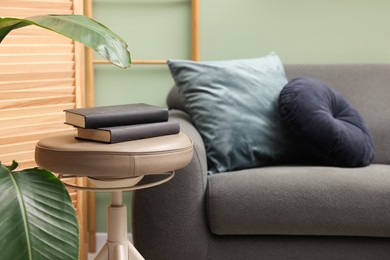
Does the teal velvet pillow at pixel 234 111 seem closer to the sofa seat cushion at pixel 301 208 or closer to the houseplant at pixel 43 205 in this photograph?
the sofa seat cushion at pixel 301 208

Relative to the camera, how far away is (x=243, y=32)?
284 centimetres

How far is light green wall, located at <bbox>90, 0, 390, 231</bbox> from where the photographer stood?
2820mm

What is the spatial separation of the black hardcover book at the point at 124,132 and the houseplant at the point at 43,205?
568mm

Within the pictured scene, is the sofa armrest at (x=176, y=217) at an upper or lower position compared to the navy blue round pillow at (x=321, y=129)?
lower

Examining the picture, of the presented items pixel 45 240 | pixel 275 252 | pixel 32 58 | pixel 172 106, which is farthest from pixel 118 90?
pixel 45 240

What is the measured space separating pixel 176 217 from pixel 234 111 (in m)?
0.49

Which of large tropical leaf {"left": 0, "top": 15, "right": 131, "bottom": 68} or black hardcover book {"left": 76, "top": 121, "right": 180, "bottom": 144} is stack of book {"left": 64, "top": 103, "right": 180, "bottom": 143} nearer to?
black hardcover book {"left": 76, "top": 121, "right": 180, "bottom": 144}

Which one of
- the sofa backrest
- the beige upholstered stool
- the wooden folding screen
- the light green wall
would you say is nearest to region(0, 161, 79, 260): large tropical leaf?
the beige upholstered stool

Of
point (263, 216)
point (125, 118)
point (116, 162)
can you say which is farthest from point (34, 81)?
point (263, 216)

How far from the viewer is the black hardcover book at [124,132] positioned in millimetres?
1625

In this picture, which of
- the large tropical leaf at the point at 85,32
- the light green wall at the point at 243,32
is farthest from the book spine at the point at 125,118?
the light green wall at the point at 243,32

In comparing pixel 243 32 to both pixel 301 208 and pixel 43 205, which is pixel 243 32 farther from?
pixel 43 205

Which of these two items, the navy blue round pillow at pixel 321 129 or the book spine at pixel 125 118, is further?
the navy blue round pillow at pixel 321 129

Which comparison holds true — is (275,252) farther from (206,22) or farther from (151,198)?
(206,22)
